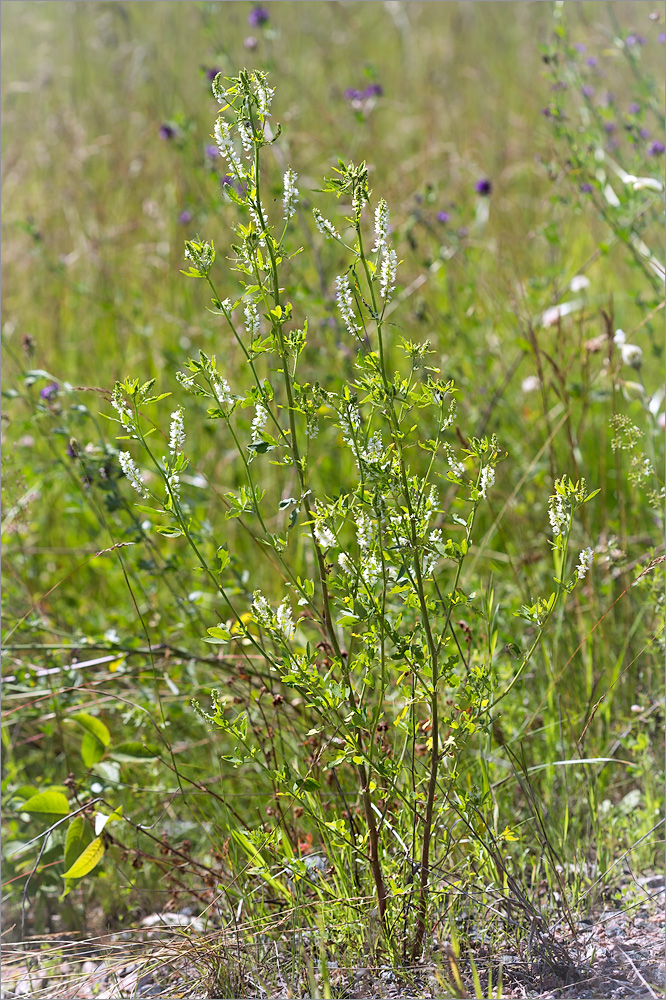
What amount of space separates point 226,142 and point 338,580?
2.01ft

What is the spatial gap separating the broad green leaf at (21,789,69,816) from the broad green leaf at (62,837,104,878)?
A: 0.11m

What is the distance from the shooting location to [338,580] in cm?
125

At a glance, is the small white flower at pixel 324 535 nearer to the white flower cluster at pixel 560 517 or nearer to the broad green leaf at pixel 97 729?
the white flower cluster at pixel 560 517

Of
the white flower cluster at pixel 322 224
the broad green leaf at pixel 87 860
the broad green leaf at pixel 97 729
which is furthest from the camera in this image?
the broad green leaf at pixel 97 729

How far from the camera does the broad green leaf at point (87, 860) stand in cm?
157

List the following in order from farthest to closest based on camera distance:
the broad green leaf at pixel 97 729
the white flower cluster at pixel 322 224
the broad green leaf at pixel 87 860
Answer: the broad green leaf at pixel 97 729 → the broad green leaf at pixel 87 860 → the white flower cluster at pixel 322 224

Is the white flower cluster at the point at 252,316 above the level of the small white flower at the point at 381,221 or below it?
below

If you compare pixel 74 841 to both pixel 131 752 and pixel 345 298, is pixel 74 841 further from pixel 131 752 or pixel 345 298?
pixel 345 298

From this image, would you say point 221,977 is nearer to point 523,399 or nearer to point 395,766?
point 395,766

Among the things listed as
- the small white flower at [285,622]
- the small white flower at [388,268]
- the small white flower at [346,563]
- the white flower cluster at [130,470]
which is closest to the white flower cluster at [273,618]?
the small white flower at [285,622]

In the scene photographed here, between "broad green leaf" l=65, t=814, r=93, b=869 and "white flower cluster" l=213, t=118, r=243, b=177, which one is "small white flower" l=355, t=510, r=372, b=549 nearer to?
"white flower cluster" l=213, t=118, r=243, b=177

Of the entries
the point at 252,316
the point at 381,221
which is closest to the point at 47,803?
the point at 252,316

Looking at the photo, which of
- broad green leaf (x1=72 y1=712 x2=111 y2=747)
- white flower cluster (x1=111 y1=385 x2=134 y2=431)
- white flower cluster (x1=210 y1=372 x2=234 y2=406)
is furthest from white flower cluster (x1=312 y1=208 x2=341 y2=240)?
broad green leaf (x1=72 y1=712 x2=111 y2=747)

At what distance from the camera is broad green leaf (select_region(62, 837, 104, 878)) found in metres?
1.57
